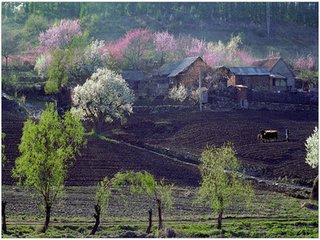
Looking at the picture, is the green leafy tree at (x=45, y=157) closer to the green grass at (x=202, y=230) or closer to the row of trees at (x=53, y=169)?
the row of trees at (x=53, y=169)

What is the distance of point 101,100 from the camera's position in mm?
43875

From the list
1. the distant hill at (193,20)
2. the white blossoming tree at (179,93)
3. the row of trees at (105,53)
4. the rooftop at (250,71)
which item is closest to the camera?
the white blossoming tree at (179,93)

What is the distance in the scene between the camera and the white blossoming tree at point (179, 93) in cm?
5092

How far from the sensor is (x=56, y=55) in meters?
50.2

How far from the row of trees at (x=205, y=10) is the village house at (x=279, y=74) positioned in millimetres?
31742

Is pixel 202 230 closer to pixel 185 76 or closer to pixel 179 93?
pixel 179 93

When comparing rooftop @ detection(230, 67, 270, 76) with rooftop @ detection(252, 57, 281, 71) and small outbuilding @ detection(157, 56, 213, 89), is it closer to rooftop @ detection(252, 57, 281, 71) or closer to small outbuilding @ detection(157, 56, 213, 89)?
rooftop @ detection(252, 57, 281, 71)

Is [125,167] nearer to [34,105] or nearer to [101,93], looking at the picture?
[101,93]

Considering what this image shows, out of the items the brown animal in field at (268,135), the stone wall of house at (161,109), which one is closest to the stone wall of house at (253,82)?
the stone wall of house at (161,109)

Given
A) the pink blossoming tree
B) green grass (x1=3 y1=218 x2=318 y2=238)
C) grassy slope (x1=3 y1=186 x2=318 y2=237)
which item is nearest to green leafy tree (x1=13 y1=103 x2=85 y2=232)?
green grass (x1=3 y1=218 x2=318 y2=238)

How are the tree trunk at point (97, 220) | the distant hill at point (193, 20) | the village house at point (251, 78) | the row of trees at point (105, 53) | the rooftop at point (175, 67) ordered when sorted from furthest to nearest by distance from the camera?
the distant hill at point (193, 20) < the village house at point (251, 78) < the rooftop at point (175, 67) < the row of trees at point (105, 53) < the tree trunk at point (97, 220)

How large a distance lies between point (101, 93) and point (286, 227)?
845 inches

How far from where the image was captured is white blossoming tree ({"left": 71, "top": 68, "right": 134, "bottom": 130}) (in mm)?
43562

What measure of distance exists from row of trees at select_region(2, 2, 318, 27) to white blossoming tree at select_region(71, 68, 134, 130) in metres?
44.3
